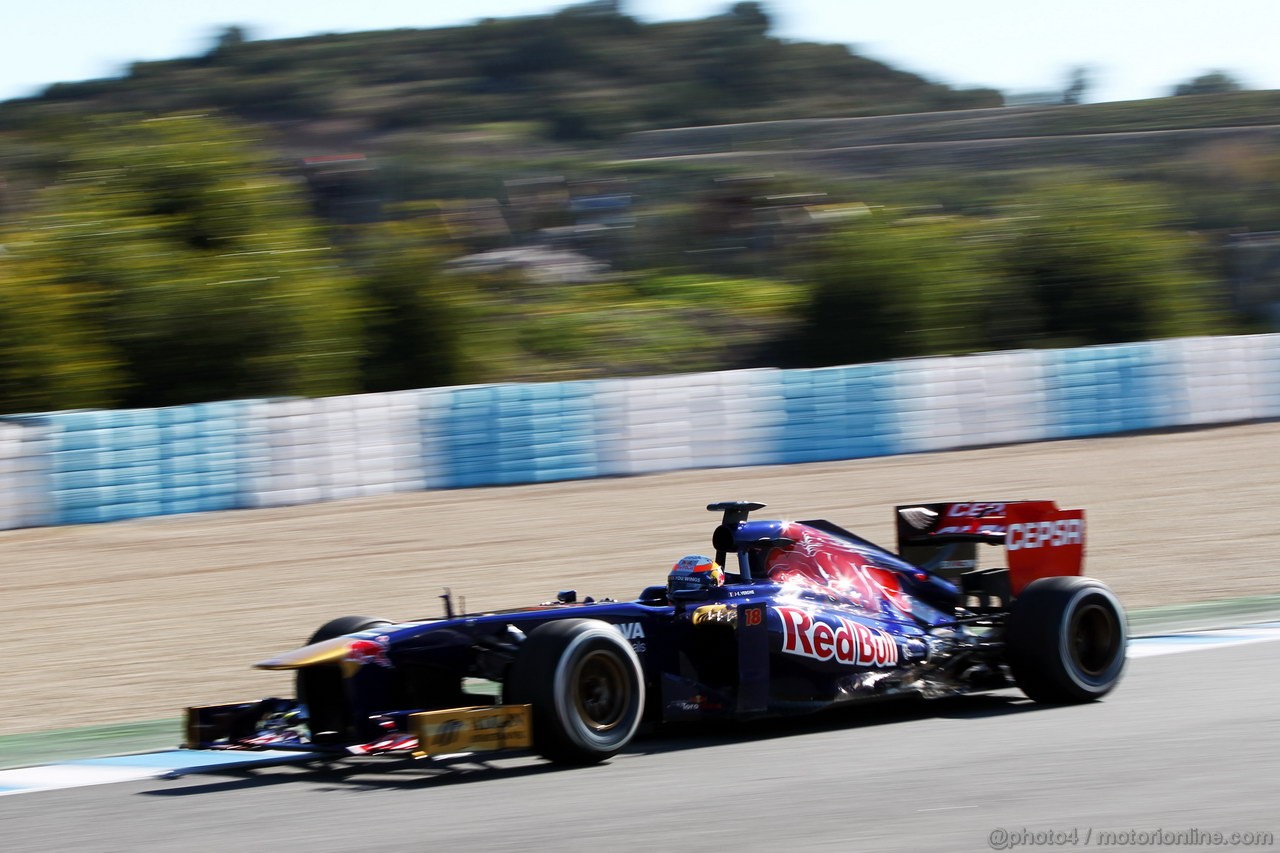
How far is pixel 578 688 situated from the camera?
598 cm

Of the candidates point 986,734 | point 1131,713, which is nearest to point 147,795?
point 986,734

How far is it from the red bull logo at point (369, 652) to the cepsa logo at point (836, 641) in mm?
1667

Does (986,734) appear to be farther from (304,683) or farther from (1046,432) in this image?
(1046,432)

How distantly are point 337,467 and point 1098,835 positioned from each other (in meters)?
12.8

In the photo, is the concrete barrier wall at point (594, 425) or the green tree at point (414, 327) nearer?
the concrete barrier wall at point (594, 425)

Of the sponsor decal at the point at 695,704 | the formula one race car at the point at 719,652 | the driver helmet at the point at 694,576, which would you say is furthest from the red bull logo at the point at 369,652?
the driver helmet at the point at 694,576

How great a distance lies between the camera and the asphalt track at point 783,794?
4895 mm

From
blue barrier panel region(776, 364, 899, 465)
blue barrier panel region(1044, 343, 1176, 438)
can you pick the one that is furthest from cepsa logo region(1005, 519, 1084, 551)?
blue barrier panel region(1044, 343, 1176, 438)

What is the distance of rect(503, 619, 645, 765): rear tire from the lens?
230 inches

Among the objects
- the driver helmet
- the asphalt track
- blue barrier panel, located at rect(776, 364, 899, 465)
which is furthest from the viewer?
blue barrier panel, located at rect(776, 364, 899, 465)

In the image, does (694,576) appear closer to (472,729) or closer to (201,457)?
(472,729)

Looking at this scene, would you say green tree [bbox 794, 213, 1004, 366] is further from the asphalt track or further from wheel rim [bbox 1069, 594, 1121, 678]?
the asphalt track

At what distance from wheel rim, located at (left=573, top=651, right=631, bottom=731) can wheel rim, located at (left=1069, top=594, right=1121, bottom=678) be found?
2.32m

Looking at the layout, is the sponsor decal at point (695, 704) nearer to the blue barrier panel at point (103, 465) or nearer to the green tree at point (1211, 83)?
the blue barrier panel at point (103, 465)
